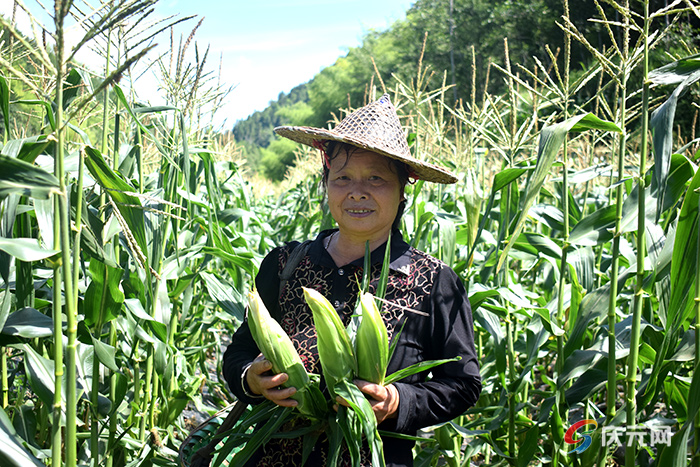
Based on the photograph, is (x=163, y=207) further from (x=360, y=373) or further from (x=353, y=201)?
Result: (x=360, y=373)

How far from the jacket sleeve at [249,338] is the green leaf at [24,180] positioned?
925 mm

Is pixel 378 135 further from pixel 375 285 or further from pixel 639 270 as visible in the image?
pixel 639 270

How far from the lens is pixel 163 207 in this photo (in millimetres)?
2217

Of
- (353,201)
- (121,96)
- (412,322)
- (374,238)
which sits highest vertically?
(121,96)

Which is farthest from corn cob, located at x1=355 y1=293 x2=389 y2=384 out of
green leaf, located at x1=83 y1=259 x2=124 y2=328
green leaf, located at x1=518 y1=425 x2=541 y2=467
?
green leaf, located at x1=518 y1=425 x2=541 y2=467

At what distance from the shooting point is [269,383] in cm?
152

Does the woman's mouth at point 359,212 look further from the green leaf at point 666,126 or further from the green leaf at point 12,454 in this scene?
the green leaf at point 12,454

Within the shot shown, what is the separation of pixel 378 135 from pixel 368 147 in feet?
0.40

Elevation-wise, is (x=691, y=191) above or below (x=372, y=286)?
above

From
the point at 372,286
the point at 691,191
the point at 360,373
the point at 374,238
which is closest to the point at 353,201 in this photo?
the point at 374,238

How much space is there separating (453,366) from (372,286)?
14.1 inches

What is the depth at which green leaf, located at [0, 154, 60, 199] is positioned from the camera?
1032 mm

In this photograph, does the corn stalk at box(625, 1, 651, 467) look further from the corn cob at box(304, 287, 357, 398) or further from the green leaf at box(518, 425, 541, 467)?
the corn cob at box(304, 287, 357, 398)

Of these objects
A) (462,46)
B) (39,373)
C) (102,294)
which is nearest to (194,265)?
(102,294)
